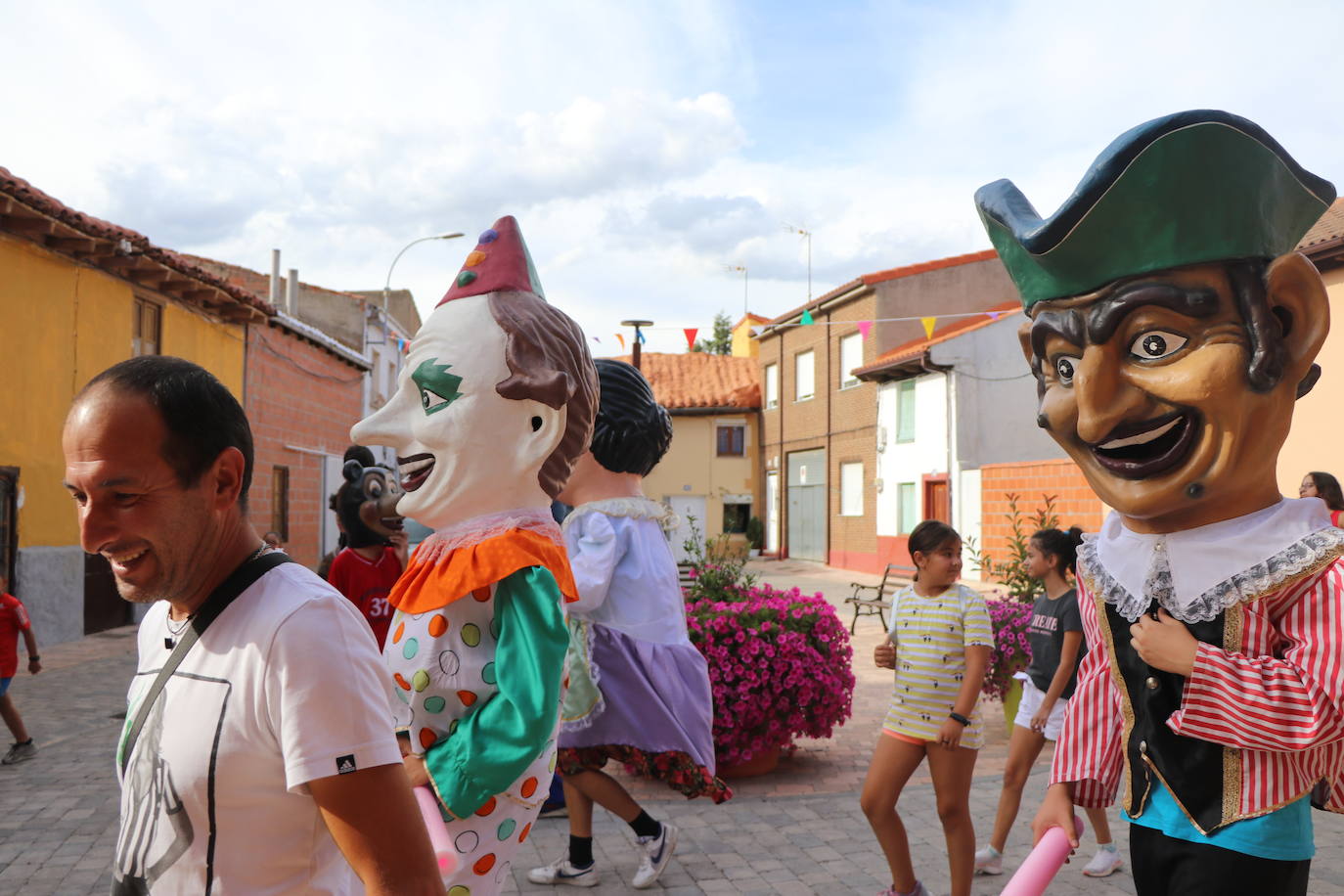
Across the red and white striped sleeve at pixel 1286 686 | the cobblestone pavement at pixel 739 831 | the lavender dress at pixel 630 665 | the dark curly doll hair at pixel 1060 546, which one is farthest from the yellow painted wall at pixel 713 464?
the red and white striped sleeve at pixel 1286 686

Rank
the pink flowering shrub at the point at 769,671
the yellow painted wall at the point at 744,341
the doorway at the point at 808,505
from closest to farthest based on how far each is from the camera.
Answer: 1. the pink flowering shrub at the point at 769,671
2. the doorway at the point at 808,505
3. the yellow painted wall at the point at 744,341

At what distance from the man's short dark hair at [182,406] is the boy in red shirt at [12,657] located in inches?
215

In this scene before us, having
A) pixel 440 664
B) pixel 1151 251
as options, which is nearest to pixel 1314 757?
pixel 1151 251

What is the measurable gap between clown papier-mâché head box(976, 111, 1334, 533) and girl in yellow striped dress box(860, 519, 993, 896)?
5.30ft

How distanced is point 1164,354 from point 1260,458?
1.01 feet

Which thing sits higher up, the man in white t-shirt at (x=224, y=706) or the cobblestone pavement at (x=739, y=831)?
the man in white t-shirt at (x=224, y=706)

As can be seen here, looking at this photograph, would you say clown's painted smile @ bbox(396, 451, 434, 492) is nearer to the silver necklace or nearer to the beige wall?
the silver necklace

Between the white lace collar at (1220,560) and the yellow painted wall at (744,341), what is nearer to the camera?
the white lace collar at (1220,560)

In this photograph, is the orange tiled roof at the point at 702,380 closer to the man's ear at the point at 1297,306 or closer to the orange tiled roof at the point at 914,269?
the orange tiled roof at the point at 914,269

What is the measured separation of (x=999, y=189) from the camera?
2691 mm

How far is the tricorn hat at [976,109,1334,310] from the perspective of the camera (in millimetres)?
2275

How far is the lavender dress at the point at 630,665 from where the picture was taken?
4234 millimetres

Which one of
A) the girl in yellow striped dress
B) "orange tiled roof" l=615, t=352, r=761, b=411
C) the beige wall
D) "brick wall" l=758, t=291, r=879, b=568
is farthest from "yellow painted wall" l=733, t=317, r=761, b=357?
the girl in yellow striped dress

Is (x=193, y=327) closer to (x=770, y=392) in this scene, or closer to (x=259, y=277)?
(x=259, y=277)
